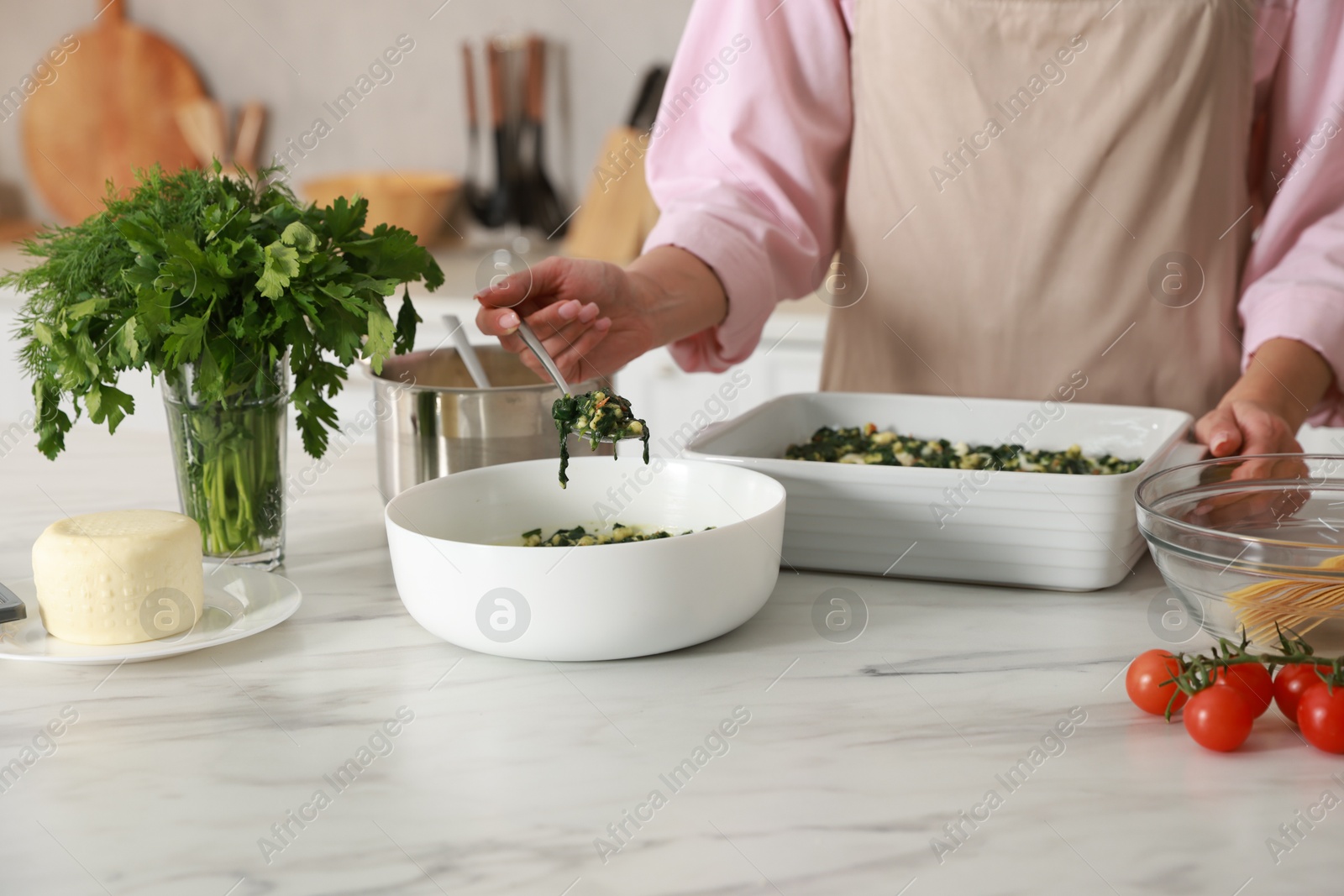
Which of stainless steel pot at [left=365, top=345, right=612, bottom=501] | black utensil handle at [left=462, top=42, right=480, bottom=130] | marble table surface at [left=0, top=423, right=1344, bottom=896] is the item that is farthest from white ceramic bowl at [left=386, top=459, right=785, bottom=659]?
black utensil handle at [left=462, top=42, right=480, bottom=130]

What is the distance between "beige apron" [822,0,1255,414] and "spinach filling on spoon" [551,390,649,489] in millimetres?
552

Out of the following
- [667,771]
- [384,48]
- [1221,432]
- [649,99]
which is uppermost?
[384,48]

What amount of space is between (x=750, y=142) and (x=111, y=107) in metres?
2.30

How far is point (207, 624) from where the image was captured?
2.66 feet

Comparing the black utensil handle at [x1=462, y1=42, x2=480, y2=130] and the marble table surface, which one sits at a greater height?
the black utensil handle at [x1=462, y1=42, x2=480, y2=130]

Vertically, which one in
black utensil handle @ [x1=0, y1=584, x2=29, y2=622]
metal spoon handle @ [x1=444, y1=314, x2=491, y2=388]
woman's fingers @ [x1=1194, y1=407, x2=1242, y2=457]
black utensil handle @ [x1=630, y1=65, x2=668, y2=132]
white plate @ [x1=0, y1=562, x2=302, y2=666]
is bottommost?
white plate @ [x1=0, y1=562, x2=302, y2=666]

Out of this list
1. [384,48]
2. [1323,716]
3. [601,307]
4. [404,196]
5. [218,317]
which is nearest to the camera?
[1323,716]

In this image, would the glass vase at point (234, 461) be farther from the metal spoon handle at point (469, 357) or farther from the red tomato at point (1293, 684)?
the red tomato at point (1293, 684)

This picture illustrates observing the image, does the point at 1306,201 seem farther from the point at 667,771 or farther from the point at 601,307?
the point at 667,771

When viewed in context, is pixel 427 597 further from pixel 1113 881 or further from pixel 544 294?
pixel 1113 881

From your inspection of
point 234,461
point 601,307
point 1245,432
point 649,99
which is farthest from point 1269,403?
point 649,99

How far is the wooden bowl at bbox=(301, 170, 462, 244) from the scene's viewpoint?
2758 millimetres

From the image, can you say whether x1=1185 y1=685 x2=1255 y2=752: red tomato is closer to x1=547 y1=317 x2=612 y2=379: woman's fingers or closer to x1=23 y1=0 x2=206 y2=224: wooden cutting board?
x1=547 y1=317 x2=612 y2=379: woman's fingers

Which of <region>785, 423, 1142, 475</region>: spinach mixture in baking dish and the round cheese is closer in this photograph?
the round cheese
